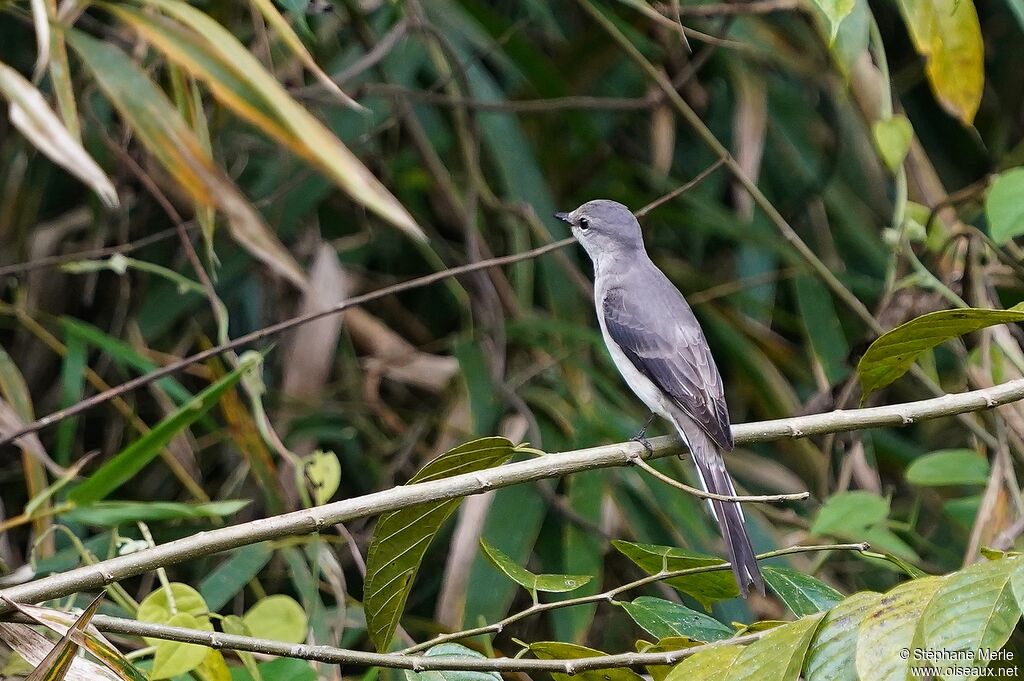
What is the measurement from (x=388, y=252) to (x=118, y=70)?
246cm

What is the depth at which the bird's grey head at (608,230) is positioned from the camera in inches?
171

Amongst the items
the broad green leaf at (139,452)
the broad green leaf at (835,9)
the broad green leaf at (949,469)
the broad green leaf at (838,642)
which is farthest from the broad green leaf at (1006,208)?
the broad green leaf at (139,452)

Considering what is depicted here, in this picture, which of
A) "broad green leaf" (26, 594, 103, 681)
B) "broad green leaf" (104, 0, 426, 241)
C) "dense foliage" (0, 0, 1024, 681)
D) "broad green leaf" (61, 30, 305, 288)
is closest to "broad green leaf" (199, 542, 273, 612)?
"dense foliage" (0, 0, 1024, 681)

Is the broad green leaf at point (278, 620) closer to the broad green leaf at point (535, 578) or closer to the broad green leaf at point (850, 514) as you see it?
the broad green leaf at point (535, 578)

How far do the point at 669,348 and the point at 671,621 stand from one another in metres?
1.74

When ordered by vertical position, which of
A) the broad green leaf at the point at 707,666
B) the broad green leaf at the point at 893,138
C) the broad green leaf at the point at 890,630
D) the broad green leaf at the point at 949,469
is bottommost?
the broad green leaf at the point at 949,469

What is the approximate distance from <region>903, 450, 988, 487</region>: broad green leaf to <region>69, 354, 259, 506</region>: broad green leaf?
211cm

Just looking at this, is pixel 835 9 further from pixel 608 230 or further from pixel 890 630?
pixel 608 230

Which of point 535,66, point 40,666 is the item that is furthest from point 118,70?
point 535,66

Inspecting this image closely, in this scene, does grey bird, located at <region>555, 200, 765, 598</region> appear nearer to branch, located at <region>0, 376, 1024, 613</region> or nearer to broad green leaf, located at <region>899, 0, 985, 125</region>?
branch, located at <region>0, 376, 1024, 613</region>

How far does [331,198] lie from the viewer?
5434mm

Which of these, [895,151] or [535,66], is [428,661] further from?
[535,66]

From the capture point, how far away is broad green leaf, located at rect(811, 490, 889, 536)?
10.7ft

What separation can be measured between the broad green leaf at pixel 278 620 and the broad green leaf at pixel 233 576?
2.01 ft
